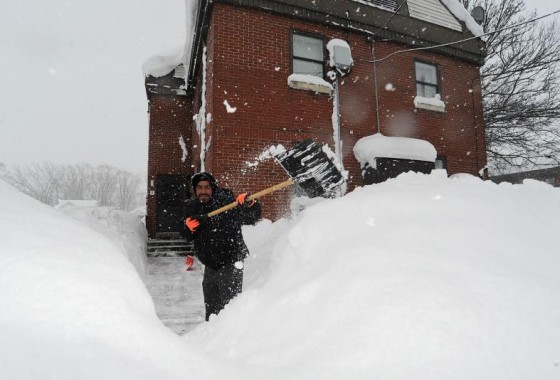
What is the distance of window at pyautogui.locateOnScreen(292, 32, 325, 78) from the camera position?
298 inches

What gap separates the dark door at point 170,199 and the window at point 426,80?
705cm

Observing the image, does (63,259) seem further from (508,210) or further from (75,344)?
(508,210)

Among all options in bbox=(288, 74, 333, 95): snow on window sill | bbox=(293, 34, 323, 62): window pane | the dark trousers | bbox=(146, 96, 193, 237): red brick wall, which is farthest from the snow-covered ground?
bbox=(146, 96, 193, 237): red brick wall

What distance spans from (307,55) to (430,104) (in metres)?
3.54

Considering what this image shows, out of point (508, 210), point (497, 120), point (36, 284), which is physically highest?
point (497, 120)

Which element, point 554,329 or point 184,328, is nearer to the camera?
point 554,329

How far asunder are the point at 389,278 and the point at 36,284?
1.87 metres

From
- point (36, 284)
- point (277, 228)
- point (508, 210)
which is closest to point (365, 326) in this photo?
point (36, 284)

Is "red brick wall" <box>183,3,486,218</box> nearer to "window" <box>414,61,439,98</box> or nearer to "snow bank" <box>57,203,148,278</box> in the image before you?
"window" <box>414,61,439,98</box>

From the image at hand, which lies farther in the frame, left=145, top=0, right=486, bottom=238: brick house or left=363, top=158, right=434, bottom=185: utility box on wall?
left=363, top=158, right=434, bottom=185: utility box on wall

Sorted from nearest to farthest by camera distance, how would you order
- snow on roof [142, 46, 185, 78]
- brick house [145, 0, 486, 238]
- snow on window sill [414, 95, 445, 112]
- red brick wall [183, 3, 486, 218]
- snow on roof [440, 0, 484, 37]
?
red brick wall [183, 3, 486, 218] < brick house [145, 0, 486, 238] < snow on window sill [414, 95, 445, 112] < snow on roof [440, 0, 484, 37] < snow on roof [142, 46, 185, 78]

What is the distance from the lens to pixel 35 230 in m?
1.99

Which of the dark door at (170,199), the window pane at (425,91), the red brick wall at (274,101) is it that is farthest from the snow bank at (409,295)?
the dark door at (170,199)

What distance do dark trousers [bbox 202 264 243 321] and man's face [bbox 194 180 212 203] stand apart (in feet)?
2.43
